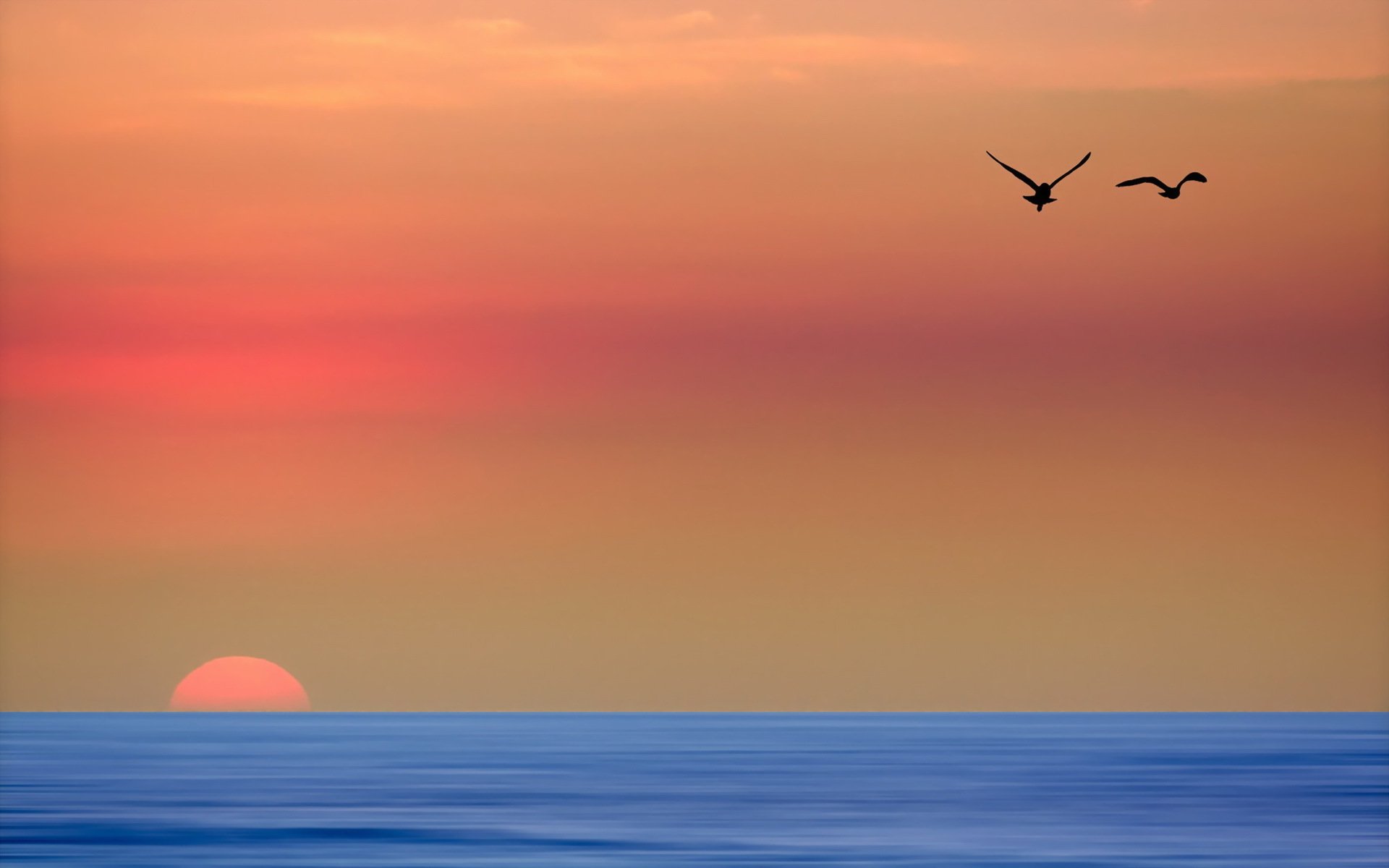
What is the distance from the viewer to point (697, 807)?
59.3 meters

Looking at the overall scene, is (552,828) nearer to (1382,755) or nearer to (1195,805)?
(1195,805)

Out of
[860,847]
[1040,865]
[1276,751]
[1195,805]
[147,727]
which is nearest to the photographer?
[1040,865]

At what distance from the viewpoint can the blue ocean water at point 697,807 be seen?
45.3 metres

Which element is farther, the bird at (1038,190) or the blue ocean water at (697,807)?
the blue ocean water at (697,807)

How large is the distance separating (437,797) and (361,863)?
2113 centimetres

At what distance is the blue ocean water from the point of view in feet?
149

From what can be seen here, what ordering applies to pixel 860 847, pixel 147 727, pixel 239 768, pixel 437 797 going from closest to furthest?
pixel 860 847 → pixel 437 797 → pixel 239 768 → pixel 147 727

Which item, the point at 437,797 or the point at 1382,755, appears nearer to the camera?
the point at 437,797

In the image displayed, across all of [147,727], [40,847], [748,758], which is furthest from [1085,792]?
[147,727]

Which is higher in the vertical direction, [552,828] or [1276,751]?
[1276,751]

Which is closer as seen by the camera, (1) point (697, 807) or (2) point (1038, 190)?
(2) point (1038, 190)

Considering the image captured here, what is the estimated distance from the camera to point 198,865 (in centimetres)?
4366

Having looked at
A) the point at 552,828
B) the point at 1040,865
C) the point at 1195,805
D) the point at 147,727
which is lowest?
the point at 1040,865

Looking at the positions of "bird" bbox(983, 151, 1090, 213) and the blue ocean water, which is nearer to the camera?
"bird" bbox(983, 151, 1090, 213)
